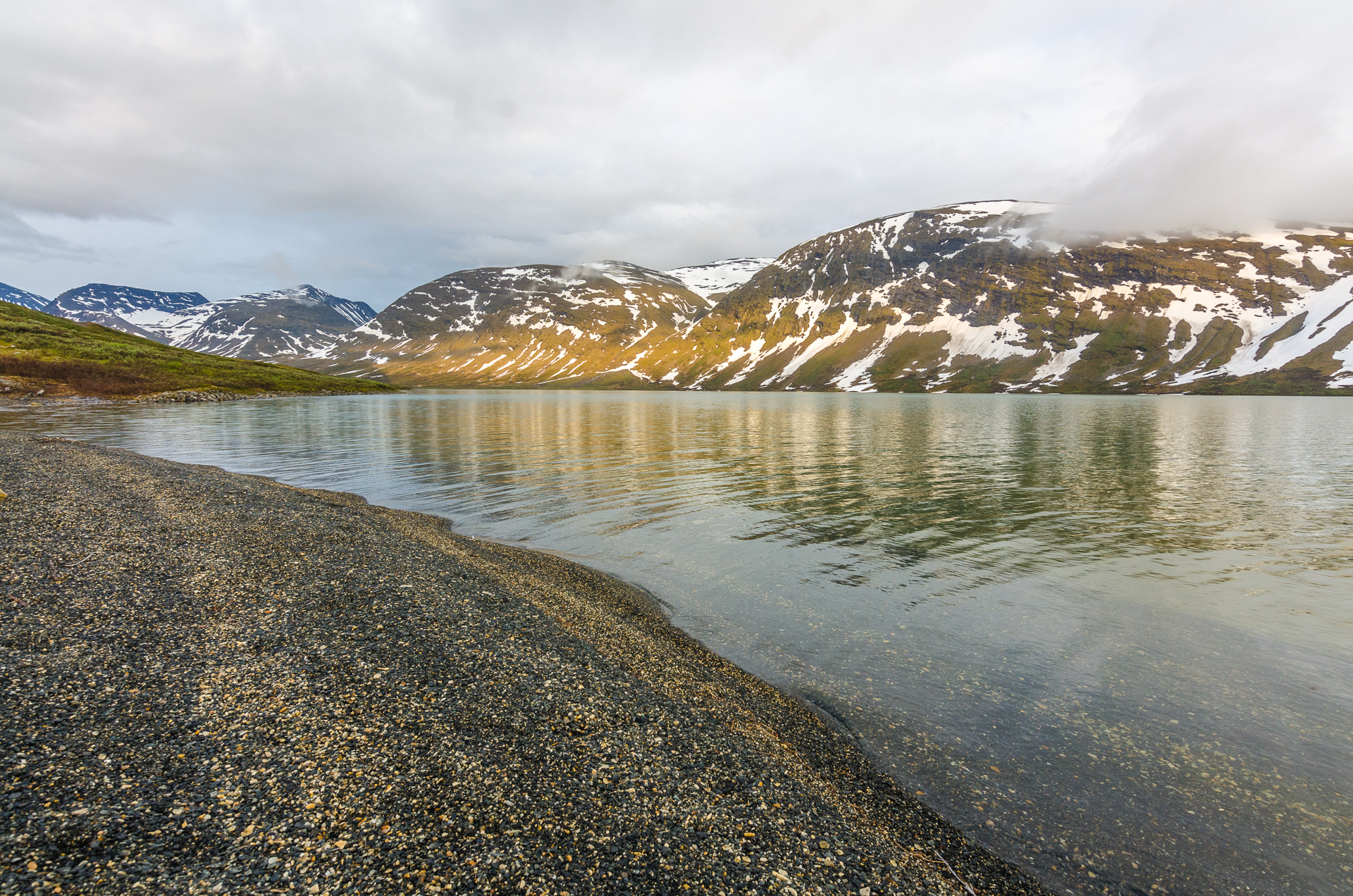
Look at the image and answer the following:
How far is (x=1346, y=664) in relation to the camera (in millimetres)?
15891

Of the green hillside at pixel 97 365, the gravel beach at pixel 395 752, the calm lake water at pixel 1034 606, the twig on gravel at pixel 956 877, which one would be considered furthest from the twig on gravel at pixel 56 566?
the green hillside at pixel 97 365

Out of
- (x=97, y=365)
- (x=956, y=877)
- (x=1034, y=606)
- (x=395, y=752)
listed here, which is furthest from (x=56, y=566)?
(x=97, y=365)

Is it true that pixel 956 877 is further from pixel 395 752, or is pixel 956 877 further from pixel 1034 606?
pixel 1034 606

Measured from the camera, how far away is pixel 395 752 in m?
9.55

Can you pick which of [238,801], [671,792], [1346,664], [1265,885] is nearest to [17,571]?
[238,801]

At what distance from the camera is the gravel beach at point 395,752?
24.0ft

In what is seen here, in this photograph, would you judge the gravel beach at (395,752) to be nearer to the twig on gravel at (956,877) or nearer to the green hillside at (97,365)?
the twig on gravel at (956,877)

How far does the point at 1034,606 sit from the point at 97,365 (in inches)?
7330

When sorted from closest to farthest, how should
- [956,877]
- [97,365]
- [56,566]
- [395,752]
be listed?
[956,877]
[395,752]
[56,566]
[97,365]

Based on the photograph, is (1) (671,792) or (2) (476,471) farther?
(2) (476,471)

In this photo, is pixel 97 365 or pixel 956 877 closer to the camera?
pixel 956 877

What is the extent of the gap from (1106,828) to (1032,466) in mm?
48545

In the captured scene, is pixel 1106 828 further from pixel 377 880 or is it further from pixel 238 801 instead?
pixel 238 801

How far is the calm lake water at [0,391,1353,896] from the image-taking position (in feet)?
34.2
